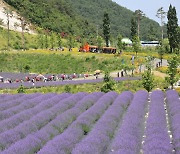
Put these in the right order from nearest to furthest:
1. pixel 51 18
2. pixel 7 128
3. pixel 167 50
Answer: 1. pixel 7 128
2. pixel 167 50
3. pixel 51 18

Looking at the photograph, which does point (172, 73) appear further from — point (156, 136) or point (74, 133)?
point (156, 136)

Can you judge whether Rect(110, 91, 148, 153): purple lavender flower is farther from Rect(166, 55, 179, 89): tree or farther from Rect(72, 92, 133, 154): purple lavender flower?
Rect(166, 55, 179, 89): tree

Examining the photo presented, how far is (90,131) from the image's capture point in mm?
15453

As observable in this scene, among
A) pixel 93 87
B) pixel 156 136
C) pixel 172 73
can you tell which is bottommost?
pixel 93 87

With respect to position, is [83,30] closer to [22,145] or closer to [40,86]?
[40,86]

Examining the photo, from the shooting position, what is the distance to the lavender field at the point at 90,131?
12141mm

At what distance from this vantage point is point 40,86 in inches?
1697

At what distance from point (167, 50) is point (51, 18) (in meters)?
62.1

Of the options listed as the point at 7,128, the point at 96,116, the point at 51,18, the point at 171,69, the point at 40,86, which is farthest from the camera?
the point at 51,18

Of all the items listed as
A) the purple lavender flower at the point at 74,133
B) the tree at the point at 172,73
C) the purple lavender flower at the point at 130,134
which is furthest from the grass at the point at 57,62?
the purple lavender flower at the point at 130,134

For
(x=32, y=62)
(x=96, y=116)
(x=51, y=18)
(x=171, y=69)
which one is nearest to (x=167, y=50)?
(x=32, y=62)

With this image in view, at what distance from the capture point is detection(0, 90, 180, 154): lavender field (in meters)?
12.1

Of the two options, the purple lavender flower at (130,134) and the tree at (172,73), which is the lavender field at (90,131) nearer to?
the purple lavender flower at (130,134)

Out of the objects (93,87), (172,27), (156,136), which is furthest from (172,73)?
(172,27)
